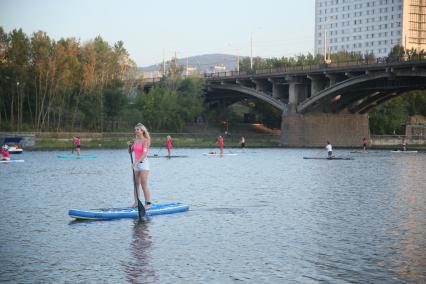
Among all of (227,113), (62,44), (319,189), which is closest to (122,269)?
(319,189)

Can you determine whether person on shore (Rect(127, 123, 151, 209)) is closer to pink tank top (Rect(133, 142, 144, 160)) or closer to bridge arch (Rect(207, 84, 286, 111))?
pink tank top (Rect(133, 142, 144, 160))

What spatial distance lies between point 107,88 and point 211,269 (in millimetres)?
94975

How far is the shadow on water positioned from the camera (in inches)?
542

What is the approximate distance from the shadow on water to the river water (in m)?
0.02

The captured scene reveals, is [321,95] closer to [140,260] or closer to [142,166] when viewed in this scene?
[142,166]

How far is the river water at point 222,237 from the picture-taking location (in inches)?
560

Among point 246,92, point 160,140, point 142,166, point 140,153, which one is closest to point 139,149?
point 140,153

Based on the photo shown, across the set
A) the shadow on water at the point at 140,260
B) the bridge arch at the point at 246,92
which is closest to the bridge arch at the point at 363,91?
the bridge arch at the point at 246,92

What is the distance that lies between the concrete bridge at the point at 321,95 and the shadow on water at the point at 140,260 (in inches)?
2887

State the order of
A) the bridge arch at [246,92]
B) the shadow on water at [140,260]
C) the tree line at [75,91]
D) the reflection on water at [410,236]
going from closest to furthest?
1. the shadow on water at [140,260]
2. the reflection on water at [410,236]
3. the tree line at [75,91]
4. the bridge arch at [246,92]

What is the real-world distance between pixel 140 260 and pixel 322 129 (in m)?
93.6

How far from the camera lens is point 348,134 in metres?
110

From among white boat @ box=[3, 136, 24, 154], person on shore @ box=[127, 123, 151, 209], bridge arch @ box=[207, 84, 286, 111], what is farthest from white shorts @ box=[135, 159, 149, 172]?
bridge arch @ box=[207, 84, 286, 111]

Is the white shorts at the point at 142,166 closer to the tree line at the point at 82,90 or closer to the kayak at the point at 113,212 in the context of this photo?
the kayak at the point at 113,212
